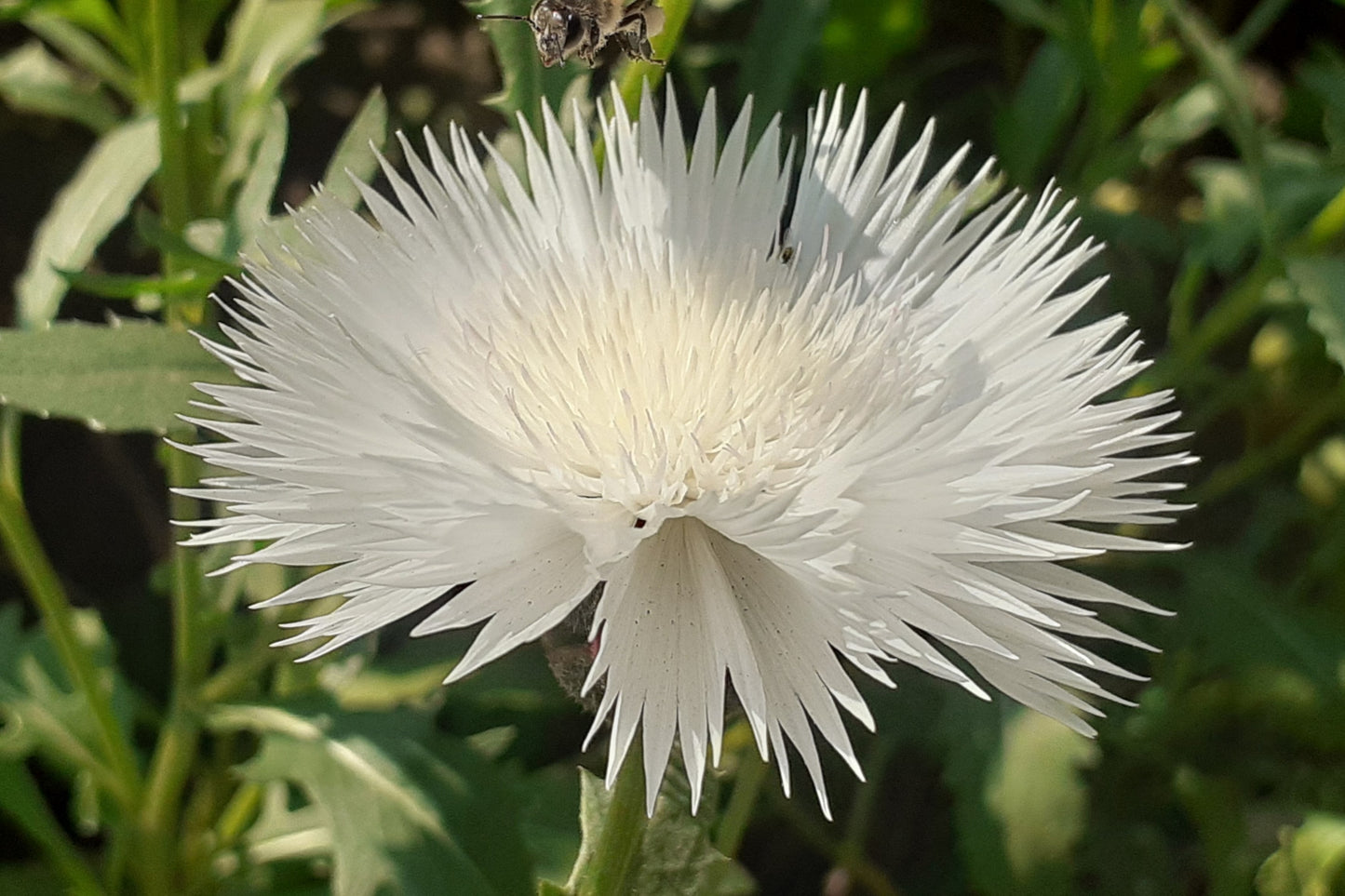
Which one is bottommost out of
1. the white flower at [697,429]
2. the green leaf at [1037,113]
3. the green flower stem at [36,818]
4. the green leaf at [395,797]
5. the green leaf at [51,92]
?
the green flower stem at [36,818]

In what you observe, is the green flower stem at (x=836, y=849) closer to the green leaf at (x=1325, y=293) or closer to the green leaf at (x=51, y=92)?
the green leaf at (x=1325, y=293)

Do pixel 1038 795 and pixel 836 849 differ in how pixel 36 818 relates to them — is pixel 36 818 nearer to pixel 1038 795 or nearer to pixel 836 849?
pixel 836 849

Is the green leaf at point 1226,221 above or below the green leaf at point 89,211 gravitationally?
above

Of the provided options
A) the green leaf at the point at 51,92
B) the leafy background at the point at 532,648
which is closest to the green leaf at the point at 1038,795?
the leafy background at the point at 532,648

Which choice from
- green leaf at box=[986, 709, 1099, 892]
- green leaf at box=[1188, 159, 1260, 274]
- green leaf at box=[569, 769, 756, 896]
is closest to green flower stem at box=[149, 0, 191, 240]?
green leaf at box=[569, 769, 756, 896]

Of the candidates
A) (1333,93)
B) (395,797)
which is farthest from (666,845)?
(1333,93)

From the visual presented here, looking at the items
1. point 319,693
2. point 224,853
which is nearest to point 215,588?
point 319,693

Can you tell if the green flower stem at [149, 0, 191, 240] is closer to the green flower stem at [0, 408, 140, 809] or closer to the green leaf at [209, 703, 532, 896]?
the green flower stem at [0, 408, 140, 809]
